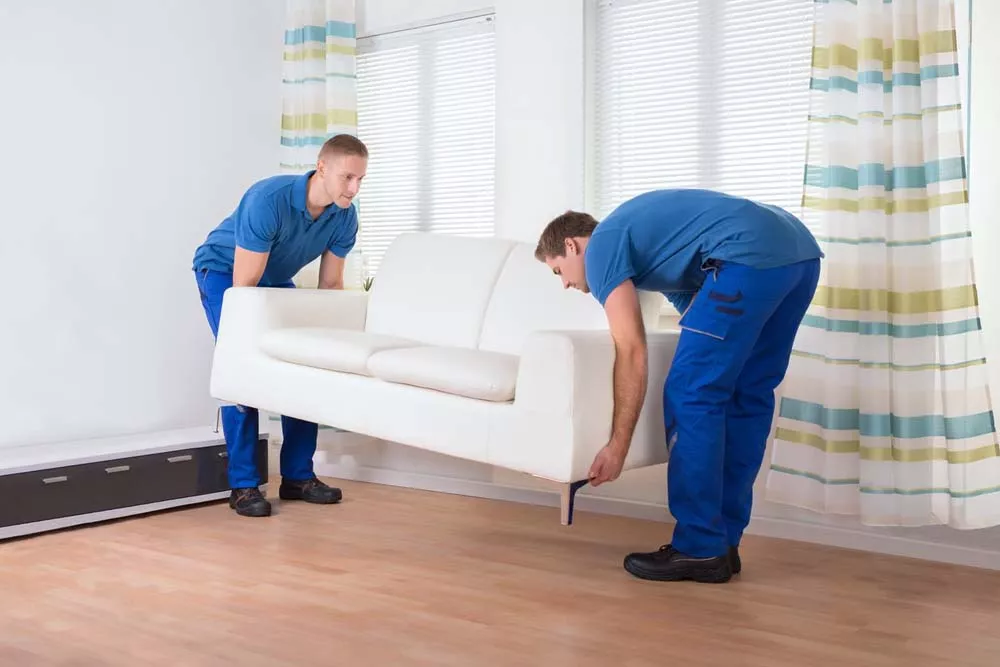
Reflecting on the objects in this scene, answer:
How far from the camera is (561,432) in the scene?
2508 mm

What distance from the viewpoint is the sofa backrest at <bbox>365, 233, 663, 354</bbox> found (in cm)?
323

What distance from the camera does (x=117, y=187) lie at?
13.0 feet

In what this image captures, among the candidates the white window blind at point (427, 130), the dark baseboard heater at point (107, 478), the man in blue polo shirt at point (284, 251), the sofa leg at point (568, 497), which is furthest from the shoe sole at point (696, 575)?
the white window blind at point (427, 130)

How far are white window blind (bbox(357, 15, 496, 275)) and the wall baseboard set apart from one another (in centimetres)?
106

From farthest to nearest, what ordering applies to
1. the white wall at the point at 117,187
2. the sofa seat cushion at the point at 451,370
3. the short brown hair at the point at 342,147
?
1. the white wall at the point at 117,187
2. the short brown hair at the point at 342,147
3. the sofa seat cushion at the point at 451,370

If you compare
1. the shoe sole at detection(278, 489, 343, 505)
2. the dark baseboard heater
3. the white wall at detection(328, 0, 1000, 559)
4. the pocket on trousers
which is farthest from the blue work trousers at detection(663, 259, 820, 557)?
the dark baseboard heater

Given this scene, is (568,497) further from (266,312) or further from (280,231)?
(280,231)

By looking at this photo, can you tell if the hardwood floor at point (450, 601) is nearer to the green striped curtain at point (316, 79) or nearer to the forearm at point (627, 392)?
the forearm at point (627, 392)

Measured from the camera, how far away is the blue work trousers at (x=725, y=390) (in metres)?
2.48

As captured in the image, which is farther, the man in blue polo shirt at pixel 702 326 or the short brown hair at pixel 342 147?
the short brown hair at pixel 342 147

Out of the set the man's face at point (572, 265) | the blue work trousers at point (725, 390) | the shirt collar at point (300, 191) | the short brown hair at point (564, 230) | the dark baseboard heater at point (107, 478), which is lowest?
the dark baseboard heater at point (107, 478)

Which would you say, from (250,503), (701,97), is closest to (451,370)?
(250,503)

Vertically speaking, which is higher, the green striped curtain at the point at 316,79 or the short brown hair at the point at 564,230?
the green striped curtain at the point at 316,79

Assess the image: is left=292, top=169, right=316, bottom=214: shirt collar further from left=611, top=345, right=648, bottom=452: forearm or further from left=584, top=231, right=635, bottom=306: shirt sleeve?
left=611, top=345, right=648, bottom=452: forearm
